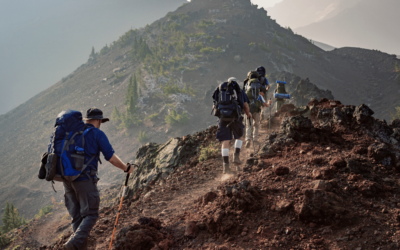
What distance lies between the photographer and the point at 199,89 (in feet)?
203

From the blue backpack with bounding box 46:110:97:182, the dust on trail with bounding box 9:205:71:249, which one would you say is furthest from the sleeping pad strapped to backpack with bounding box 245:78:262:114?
the dust on trail with bounding box 9:205:71:249

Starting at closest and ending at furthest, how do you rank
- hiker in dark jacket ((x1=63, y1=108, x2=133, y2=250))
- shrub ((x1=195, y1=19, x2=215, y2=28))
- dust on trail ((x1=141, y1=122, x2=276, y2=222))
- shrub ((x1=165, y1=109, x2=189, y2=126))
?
1. hiker in dark jacket ((x1=63, y1=108, x2=133, y2=250))
2. dust on trail ((x1=141, y1=122, x2=276, y2=222))
3. shrub ((x1=165, y1=109, x2=189, y2=126))
4. shrub ((x1=195, y1=19, x2=215, y2=28))

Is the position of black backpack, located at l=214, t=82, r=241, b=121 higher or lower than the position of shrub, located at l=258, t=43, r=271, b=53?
lower

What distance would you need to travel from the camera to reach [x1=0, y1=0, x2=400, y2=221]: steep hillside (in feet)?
165

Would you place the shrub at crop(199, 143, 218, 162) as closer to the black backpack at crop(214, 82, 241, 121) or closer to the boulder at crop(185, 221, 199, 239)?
the black backpack at crop(214, 82, 241, 121)

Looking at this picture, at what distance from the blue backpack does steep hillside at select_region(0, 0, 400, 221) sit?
42.2m

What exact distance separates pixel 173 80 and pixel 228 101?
59666 mm

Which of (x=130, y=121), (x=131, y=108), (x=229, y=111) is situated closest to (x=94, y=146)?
(x=229, y=111)

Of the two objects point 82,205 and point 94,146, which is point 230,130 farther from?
point 82,205

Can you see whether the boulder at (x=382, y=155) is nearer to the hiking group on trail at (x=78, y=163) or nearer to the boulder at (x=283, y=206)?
the boulder at (x=283, y=206)

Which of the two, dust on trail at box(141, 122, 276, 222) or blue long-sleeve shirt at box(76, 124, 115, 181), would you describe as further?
dust on trail at box(141, 122, 276, 222)

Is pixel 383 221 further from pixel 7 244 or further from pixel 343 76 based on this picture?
pixel 343 76

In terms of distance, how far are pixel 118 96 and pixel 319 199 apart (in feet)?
224

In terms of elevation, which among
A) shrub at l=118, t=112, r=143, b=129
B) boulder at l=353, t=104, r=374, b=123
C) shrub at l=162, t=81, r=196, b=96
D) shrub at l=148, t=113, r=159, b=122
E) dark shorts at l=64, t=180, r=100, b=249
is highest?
shrub at l=162, t=81, r=196, b=96
